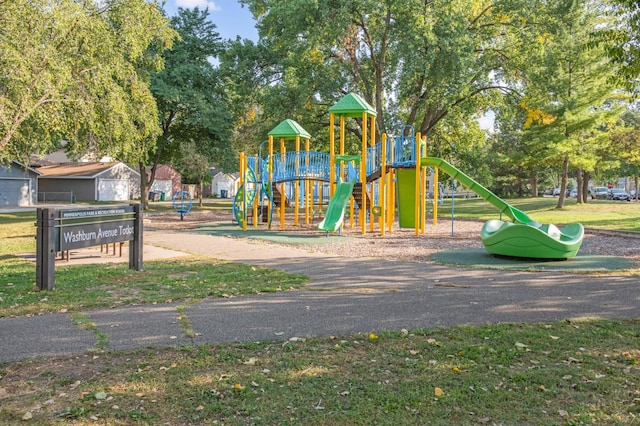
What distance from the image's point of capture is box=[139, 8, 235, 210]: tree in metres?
30.6

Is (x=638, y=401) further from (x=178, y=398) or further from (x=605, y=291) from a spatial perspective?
(x=605, y=291)

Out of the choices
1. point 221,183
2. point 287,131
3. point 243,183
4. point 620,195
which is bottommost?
point 243,183

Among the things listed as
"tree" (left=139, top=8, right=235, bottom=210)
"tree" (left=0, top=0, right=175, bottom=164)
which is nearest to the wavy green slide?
"tree" (left=0, top=0, right=175, bottom=164)

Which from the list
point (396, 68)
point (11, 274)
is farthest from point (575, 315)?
point (396, 68)

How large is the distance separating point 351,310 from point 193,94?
2660 centimetres

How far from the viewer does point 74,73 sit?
644 inches

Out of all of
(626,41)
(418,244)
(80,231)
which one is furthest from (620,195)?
(80,231)

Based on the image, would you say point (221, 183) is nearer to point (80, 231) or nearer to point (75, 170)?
point (75, 170)

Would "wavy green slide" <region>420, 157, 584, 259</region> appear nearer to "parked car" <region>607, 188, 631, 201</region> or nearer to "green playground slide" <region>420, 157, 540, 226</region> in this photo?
"green playground slide" <region>420, 157, 540, 226</region>

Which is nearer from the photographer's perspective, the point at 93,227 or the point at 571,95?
the point at 93,227

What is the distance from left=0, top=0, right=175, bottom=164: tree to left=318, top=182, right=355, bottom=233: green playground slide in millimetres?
7404

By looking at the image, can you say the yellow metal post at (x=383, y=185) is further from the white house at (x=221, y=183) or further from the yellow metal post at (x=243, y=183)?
the white house at (x=221, y=183)

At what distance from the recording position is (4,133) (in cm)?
1534

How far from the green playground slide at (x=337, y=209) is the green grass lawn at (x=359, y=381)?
38.3 feet
